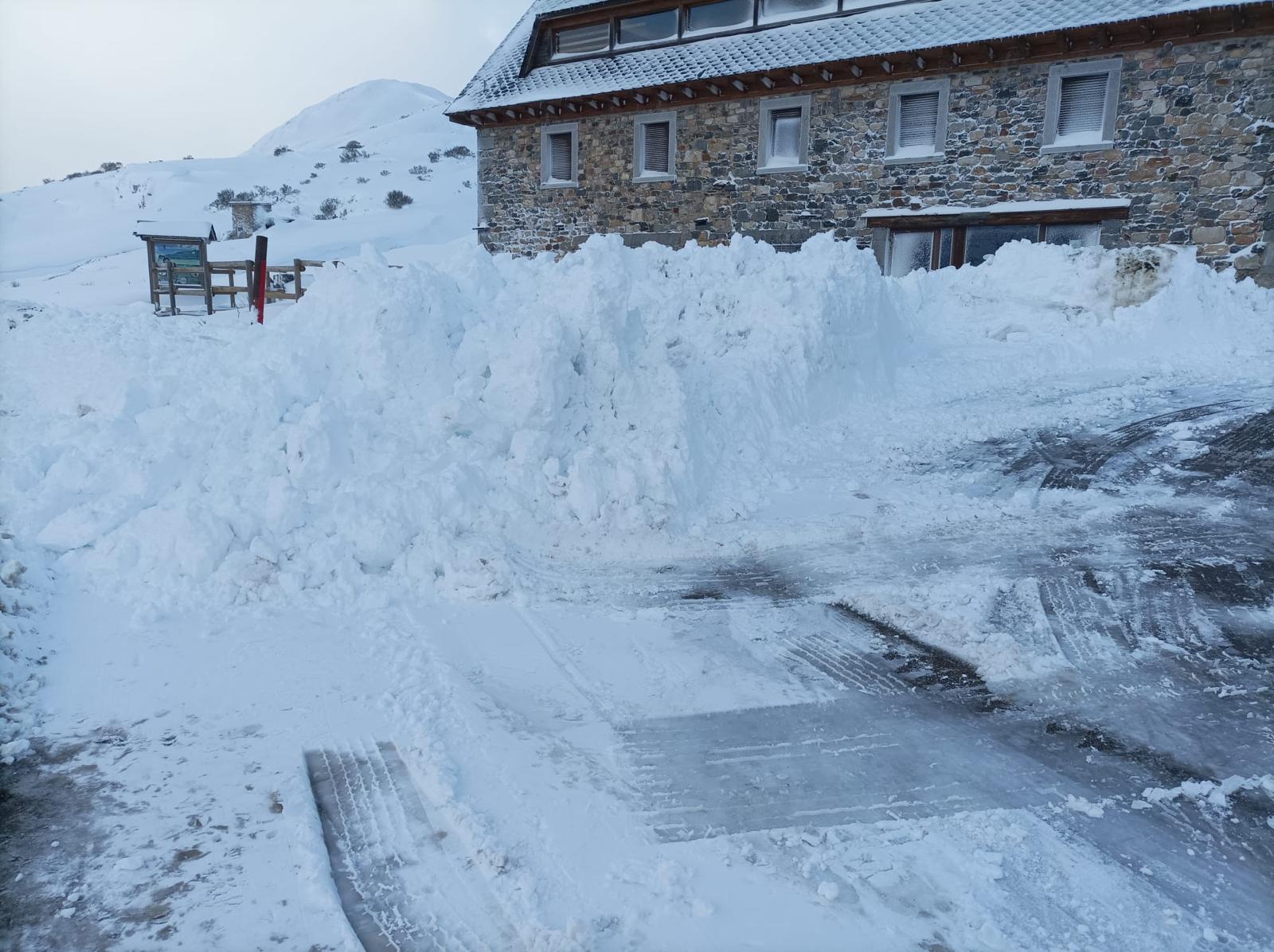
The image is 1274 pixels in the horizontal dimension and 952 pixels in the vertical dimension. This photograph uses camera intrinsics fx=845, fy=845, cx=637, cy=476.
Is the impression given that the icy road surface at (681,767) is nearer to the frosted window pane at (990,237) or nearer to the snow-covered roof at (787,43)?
the frosted window pane at (990,237)

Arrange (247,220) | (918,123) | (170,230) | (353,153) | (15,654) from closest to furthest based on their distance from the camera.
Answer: (15,654) → (918,123) → (170,230) → (247,220) → (353,153)

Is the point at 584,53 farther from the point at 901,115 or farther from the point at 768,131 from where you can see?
the point at 901,115

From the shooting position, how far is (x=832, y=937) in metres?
2.57

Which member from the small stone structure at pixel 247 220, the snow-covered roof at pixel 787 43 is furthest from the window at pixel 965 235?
the small stone structure at pixel 247 220

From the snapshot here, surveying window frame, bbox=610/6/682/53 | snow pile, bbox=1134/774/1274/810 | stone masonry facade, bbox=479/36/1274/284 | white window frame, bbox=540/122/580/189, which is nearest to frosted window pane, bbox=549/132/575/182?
white window frame, bbox=540/122/580/189

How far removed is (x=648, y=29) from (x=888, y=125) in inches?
251

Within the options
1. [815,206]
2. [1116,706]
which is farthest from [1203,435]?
[815,206]

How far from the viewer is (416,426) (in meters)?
6.11

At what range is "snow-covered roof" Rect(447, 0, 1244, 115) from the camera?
547 inches

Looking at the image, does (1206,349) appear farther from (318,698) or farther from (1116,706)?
(318,698)

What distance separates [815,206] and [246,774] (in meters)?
15.6

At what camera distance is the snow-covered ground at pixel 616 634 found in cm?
276

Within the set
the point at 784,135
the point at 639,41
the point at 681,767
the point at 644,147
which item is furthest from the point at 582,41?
the point at 681,767

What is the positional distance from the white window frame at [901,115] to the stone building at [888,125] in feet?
0.11
